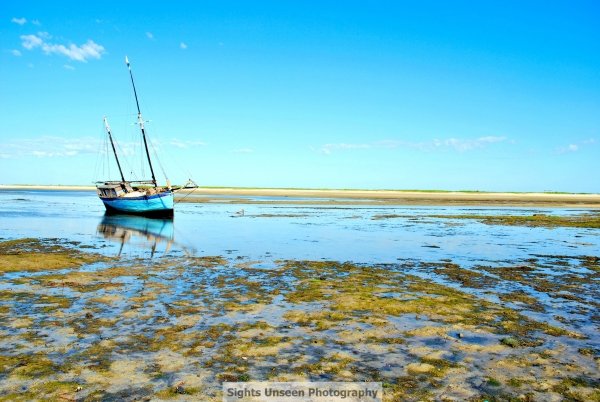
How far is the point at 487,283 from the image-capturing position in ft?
48.6

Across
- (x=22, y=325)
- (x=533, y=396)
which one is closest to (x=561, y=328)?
(x=533, y=396)

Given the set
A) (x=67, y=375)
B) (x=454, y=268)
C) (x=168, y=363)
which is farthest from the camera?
(x=454, y=268)

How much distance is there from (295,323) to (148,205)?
3861 centimetres

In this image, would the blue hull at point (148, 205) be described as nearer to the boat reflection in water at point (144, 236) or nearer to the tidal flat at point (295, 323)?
the boat reflection in water at point (144, 236)

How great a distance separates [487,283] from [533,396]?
8804 millimetres

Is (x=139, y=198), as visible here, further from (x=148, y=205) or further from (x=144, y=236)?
(x=144, y=236)

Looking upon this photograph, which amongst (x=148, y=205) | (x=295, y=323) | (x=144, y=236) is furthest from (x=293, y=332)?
(x=148, y=205)

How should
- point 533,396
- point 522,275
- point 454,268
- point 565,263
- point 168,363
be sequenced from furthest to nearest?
1. point 565,263
2. point 454,268
3. point 522,275
4. point 168,363
5. point 533,396

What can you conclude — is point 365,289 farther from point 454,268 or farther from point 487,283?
point 454,268

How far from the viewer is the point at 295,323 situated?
10000 mm

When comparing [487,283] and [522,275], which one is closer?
[487,283]

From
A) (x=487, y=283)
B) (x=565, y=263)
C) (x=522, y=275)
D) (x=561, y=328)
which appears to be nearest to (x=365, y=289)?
(x=487, y=283)

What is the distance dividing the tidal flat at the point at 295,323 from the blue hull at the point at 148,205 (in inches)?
904

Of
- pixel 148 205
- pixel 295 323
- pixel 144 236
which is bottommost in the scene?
pixel 144 236
